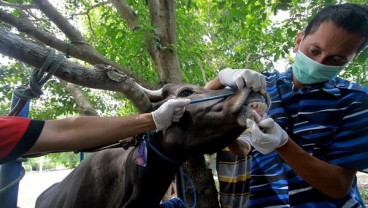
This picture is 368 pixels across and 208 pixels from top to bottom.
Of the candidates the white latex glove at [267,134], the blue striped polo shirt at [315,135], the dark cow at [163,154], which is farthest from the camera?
the blue striped polo shirt at [315,135]

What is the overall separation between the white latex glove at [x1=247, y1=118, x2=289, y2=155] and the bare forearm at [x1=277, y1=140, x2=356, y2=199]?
15cm

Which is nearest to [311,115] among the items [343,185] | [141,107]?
[343,185]

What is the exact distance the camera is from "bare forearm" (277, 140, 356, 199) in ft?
6.28

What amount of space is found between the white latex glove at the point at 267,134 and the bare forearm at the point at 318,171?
5.8 inches

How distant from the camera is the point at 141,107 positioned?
2.50 meters

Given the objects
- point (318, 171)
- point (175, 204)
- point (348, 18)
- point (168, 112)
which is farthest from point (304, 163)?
point (175, 204)

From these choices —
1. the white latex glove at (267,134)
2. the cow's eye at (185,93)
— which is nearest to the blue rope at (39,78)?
the cow's eye at (185,93)

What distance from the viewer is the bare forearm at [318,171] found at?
1.92 meters

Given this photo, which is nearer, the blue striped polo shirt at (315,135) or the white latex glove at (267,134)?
the white latex glove at (267,134)

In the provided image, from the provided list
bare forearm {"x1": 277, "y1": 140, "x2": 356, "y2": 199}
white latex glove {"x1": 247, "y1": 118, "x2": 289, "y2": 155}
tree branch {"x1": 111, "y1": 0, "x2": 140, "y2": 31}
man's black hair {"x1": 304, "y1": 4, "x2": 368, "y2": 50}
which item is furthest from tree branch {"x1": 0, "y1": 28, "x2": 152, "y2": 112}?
tree branch {"x1": 111, "y1": 0, "x2": 140, "y2": 31}

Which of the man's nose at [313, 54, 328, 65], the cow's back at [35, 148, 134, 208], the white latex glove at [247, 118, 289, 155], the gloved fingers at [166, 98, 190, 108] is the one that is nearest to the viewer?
the white latex glove at [247, 118, 289, 155]

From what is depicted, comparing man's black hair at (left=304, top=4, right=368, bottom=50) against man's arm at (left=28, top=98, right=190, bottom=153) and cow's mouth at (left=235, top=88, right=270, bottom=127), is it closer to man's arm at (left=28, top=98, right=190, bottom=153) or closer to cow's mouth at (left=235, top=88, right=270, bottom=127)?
cow's mouth at (left=235, top=88, right=270, bottom=127)

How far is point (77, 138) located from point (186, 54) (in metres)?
4.48

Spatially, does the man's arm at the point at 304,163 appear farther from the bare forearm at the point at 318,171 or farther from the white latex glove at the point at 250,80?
the white latex glove at the point at 250,80
